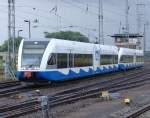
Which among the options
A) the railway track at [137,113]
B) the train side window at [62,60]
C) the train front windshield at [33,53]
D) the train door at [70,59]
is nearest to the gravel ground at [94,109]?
the railway track at [137,113]

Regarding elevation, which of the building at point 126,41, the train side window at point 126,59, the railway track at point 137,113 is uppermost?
the building at point 126,41

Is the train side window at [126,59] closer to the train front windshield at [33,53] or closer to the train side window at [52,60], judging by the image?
the train side window at [52,60]

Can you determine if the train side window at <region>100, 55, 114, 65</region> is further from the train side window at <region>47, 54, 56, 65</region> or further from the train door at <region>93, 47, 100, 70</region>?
the train side window at <region>47, 54, 56, 65</region>

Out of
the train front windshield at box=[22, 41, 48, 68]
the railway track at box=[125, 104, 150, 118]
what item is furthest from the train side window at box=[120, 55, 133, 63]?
the railway track at box=[125, 104, 150, 118]

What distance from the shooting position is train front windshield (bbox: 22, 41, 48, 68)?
29.8m

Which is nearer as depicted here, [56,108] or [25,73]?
[56,108]

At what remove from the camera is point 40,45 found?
30.2 meters

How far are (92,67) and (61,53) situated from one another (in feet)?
32.8

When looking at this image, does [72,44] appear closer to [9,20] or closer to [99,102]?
[9,20]

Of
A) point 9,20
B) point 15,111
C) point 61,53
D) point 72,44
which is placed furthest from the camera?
point 9,20

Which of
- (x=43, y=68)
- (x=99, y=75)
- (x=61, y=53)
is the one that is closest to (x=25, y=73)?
(x=43, y=68)

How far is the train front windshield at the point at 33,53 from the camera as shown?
29750mm

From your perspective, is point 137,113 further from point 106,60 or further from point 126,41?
point 126,41

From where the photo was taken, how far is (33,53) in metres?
30.0
